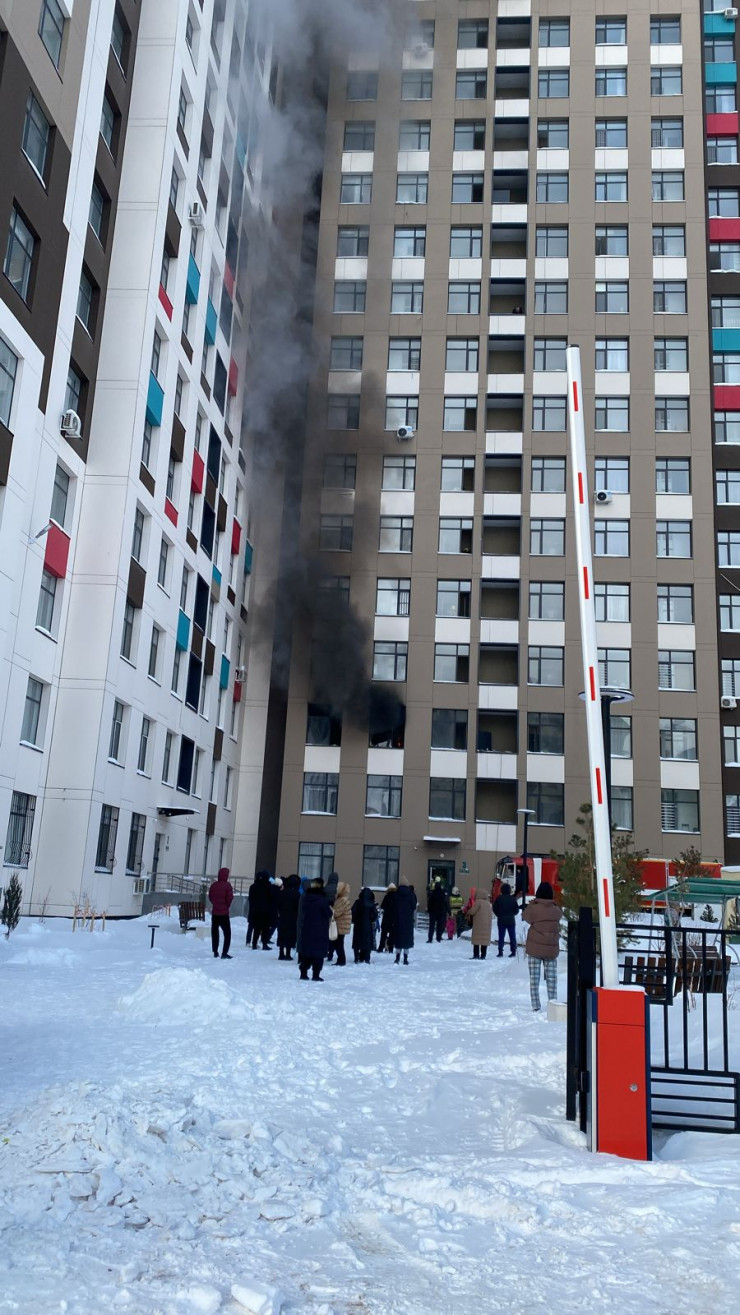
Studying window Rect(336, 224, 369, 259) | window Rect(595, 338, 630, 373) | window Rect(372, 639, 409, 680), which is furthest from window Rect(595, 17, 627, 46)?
window Rect(372, 639, 409, 680)

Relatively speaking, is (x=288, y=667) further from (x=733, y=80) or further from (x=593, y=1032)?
(x=593, y=1032)

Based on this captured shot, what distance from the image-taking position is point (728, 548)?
43.1m

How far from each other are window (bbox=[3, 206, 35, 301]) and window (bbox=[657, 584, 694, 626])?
27.6 metres

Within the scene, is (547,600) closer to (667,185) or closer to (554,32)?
(667,185)

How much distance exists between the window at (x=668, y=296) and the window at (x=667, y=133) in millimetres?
Result: 6151

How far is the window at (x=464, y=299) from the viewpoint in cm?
4653

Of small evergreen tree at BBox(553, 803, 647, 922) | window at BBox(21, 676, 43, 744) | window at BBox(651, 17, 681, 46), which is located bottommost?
small evergreen tree at BBox(553, 803, 647, 922)

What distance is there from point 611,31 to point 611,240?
1014 centimetres

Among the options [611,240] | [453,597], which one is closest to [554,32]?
[611,240]

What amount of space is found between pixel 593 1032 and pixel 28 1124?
3334mm

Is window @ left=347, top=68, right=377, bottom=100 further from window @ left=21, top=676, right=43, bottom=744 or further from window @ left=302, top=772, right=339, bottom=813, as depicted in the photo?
window @ left=21, top=676, right=43, bottom=744

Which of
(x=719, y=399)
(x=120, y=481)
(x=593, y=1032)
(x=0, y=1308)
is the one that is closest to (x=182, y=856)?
(x=120, y=481)

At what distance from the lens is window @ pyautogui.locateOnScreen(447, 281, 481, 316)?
153ft

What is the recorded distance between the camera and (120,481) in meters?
27.8
